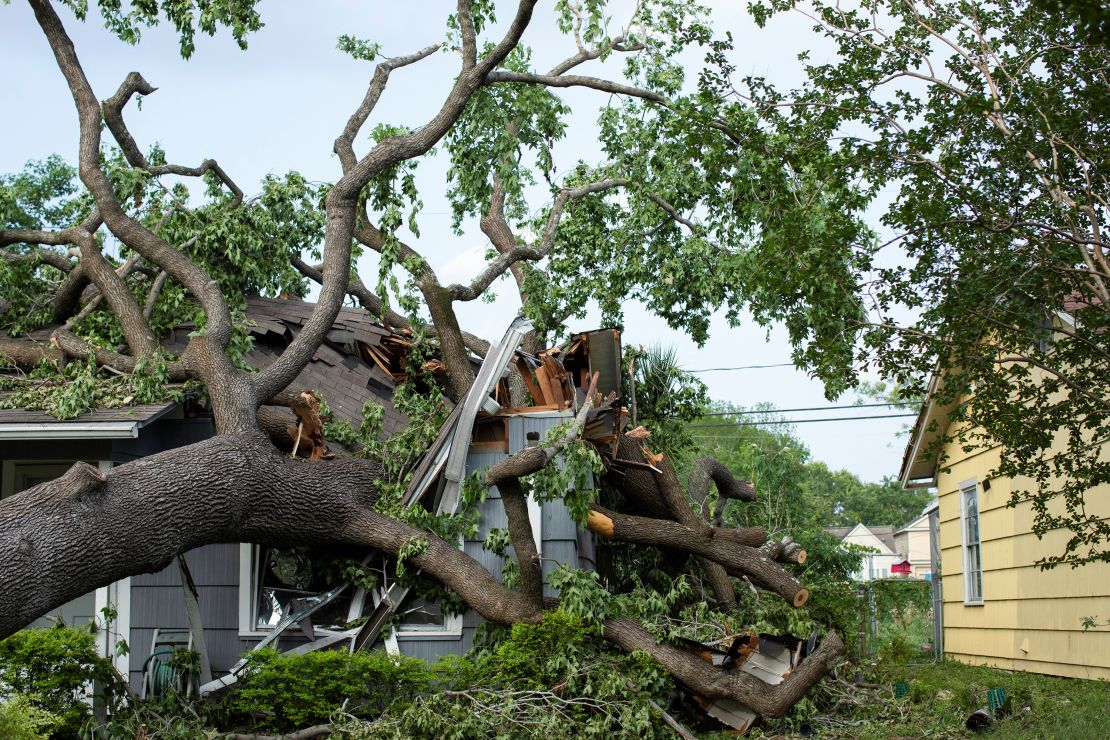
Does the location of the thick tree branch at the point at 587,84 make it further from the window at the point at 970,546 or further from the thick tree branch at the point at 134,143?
the window at the point at 970,546

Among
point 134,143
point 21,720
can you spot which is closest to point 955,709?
point 21,720

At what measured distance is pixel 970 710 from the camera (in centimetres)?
903

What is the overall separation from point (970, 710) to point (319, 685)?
5.45 metres

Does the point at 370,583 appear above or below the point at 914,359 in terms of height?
below

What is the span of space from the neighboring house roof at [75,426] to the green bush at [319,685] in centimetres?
200

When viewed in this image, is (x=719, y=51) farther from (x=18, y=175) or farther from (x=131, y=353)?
(x=18, y=175)

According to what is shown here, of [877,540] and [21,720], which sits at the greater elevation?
[21,720]

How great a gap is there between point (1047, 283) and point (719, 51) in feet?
8.84

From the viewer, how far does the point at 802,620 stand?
9758 mm

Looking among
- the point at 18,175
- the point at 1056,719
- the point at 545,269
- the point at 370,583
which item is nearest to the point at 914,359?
the point at 1056,719

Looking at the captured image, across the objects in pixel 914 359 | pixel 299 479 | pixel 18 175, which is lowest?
pixel 299 479

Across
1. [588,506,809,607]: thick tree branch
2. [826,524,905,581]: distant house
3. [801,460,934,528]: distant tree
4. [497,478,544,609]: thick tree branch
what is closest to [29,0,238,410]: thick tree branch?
[497,478,544,609]: thick tree branch

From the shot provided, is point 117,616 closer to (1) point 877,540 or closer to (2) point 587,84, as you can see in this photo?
(2) point 587,84

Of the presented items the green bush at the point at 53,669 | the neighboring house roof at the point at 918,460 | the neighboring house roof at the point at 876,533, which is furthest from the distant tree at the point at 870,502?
the green bush at the point at 53,669
